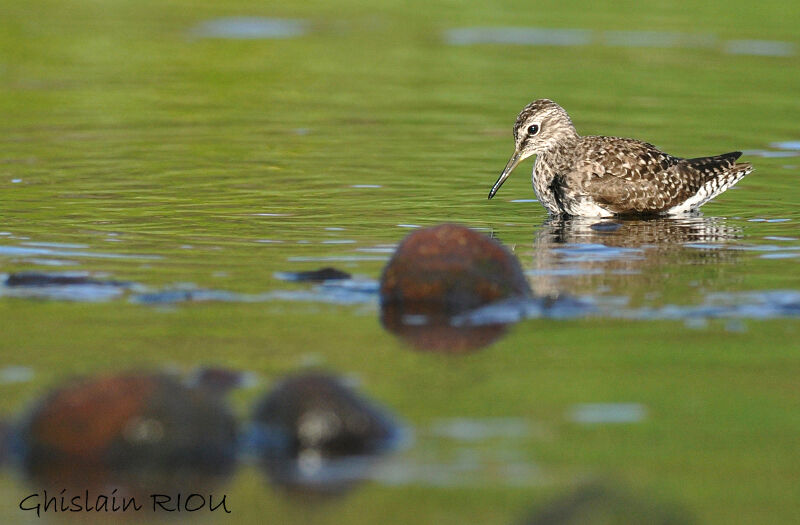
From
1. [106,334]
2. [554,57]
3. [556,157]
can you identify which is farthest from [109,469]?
[554,57]

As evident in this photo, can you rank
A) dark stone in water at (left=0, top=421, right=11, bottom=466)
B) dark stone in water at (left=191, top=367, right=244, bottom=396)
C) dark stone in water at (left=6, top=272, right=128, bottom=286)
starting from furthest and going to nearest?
dark stone in water at (left=6, top=272, right=128, bottom=286) → dark stone in water at (left=191, top=367, right=244, bottom=396) → dark stone in water at (left=0, top=421, right=11, bottom=466)

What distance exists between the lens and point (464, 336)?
8.73 metres

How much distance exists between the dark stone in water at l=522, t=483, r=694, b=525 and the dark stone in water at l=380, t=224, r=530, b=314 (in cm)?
347

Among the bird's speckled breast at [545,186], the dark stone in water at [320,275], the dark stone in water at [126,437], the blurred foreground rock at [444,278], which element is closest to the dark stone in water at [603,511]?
the dark stone in water at [126,437]

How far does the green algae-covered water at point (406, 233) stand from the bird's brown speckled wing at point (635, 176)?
43 centimetres

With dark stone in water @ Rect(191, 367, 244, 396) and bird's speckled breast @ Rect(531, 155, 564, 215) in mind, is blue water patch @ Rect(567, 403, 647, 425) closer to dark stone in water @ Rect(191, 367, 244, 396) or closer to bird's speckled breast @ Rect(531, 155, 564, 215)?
dark stone in water @ Rect(191, 367, 244, 396)

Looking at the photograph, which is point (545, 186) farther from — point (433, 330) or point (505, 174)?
point (433, 330)

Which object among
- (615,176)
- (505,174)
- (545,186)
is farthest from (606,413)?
(505,174)

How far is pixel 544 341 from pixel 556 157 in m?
6.50

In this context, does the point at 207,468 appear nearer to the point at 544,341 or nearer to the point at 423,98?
the point at 544,341

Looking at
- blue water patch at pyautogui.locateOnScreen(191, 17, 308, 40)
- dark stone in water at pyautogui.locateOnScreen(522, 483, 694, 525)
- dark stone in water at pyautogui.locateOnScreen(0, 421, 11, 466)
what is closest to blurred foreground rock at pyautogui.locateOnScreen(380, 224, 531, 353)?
dark stone in water at pyautogui.locateOnScreen(0, 421, 11, 466)

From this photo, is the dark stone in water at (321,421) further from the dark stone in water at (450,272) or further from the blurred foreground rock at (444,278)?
the dark stone in water at (450,272)

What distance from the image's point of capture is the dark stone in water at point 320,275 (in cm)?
1032

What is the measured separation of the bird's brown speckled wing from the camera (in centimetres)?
1421
